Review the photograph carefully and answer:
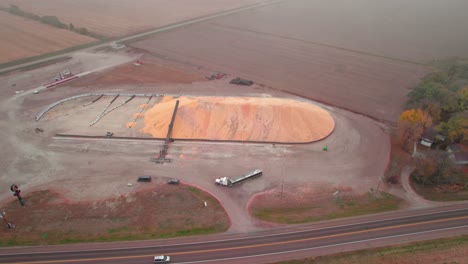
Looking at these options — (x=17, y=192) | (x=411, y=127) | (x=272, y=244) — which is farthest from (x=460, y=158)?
(x=17, y=192)

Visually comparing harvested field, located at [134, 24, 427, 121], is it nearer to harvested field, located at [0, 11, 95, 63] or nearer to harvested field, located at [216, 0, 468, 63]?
harvested field, located at [216, 0, 468, 63]

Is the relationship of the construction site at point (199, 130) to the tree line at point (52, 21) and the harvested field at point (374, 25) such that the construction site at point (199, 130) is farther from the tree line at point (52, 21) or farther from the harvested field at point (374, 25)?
the tree line at point (52, 21)

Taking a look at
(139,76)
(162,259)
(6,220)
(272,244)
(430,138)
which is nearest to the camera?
(162,259)

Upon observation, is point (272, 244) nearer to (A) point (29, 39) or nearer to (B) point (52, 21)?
(A) point (29, 39)

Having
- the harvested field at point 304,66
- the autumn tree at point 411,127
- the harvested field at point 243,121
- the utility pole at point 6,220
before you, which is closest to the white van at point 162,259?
the utility pole at point 6,220

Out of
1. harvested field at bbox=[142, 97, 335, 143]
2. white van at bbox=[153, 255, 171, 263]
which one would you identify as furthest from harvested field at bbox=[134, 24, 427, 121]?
white van at bbox=[153, 255, 171, 263]

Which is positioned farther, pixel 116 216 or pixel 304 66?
pixel 304 66
